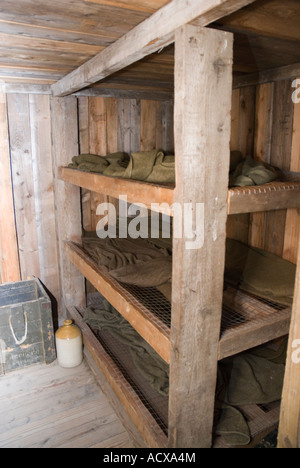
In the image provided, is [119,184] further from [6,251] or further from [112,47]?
[6,251]

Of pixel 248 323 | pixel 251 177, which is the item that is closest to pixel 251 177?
pixel 251 177

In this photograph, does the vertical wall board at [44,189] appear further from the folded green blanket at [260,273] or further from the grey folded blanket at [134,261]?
the folded green blanket at [260,273]

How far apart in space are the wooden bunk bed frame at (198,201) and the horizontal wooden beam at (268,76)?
94cm

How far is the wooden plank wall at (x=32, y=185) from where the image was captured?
8.76ft

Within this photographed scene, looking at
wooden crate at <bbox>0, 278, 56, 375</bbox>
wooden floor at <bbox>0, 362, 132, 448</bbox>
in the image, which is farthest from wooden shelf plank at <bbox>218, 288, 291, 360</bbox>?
wooden crate at <bbox>0, 278, 56, 375</bbox>

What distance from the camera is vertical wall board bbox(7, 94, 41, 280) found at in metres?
2.65

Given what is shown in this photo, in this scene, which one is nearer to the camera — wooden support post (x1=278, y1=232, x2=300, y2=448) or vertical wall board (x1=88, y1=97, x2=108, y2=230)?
wooden support post (x1=278, y1=232, x2=300, y2=448)

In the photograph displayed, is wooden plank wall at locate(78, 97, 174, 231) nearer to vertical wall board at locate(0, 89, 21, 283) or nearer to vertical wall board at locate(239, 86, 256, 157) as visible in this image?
vertical wall board at locate(0, 89, 21, 283)

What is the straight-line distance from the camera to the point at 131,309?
1.71 metres

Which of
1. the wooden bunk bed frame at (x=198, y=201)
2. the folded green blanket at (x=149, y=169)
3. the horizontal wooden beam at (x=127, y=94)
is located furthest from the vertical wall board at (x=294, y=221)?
the horizontal wooden beam at (x=127, y=94)

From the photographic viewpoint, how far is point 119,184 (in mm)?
1706

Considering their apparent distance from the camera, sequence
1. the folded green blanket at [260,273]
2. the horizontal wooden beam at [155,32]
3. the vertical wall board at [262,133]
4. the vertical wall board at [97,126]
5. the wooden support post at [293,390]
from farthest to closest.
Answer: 1. the vertical wall board at [97,126]
2. the vertical wall board at [262,133]
3. the folded green blanket at [260,273]
4. the wooden support post at [293,390]
5. the horizontal wooden beam at [155,32]

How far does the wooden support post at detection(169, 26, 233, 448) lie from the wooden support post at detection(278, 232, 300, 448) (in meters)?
0.29
